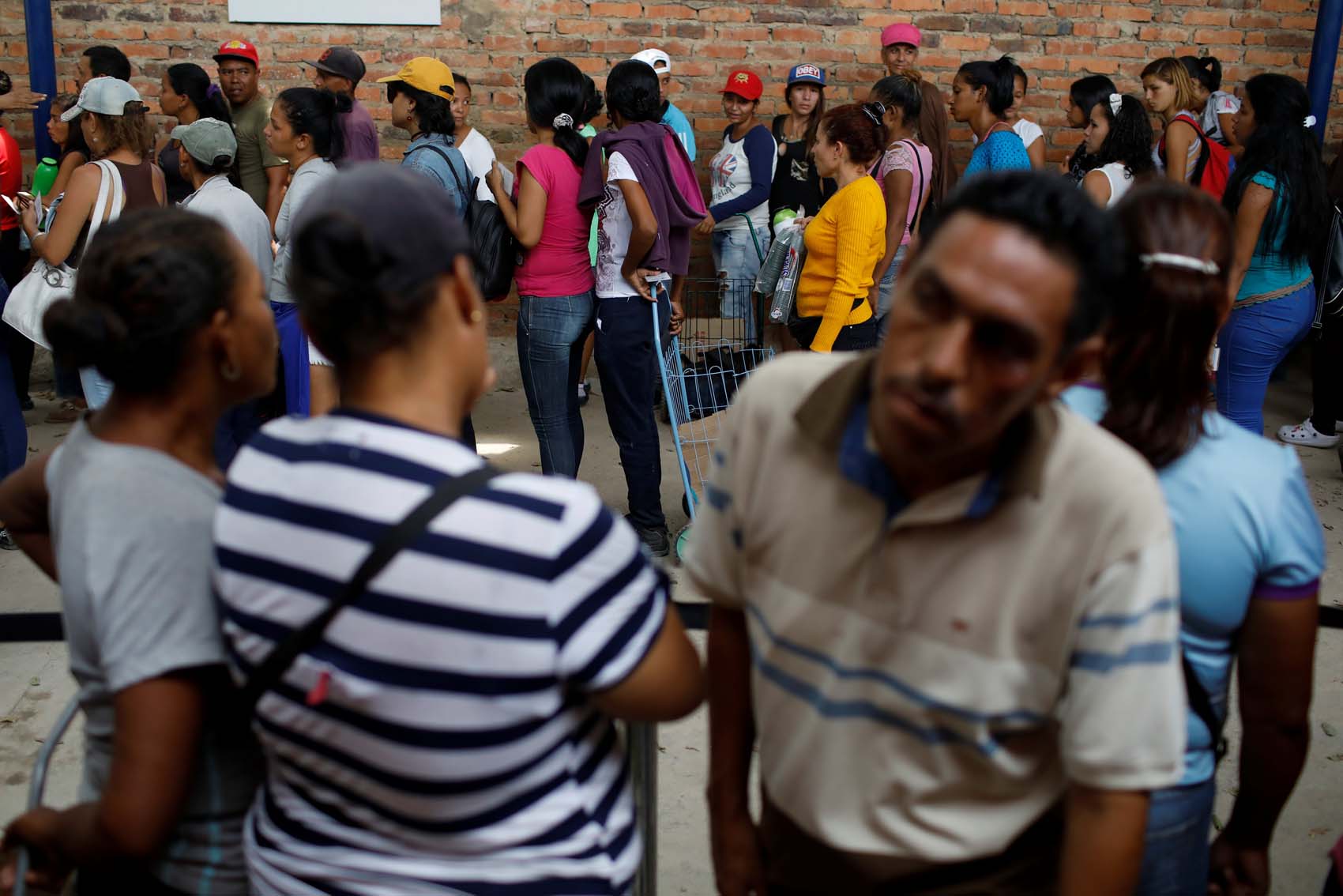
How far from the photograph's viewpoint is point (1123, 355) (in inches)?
58.2

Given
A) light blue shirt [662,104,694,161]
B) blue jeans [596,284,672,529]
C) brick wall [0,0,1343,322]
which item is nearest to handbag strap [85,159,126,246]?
blue jeans [596,284,672,529]

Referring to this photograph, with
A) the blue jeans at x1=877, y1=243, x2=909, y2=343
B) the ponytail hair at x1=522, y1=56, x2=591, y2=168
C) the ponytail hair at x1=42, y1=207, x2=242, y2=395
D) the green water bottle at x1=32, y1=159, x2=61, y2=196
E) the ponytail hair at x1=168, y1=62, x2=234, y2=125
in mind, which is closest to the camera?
the ponytail hair at x1=42, y1=207, x2=242, y2=395

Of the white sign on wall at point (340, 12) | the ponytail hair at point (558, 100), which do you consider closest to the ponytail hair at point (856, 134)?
the ponytail hair at point (558, 100)

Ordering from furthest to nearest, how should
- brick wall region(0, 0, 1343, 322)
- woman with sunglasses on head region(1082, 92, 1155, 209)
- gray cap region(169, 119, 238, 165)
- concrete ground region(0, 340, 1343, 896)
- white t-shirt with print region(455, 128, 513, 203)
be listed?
brick wall region(0, 0, 1343, 322) < white t-shirt with print region(455, 128, 513, 203) < woman with sunglasses on head region(1082, 92, 1155, 209) < gray cap region(169, 119, 238, 165) < concrete ground region(0, 340, 1343, 896)

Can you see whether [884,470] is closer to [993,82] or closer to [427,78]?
[427,78]

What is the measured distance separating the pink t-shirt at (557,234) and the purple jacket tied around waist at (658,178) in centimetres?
5

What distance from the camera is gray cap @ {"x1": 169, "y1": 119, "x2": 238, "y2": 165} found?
4055 millimetres

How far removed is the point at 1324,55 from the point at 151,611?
25.1ft

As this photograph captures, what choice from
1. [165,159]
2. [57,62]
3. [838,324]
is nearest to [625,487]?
[838,324]

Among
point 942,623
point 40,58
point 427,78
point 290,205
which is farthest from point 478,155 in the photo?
point 942,623

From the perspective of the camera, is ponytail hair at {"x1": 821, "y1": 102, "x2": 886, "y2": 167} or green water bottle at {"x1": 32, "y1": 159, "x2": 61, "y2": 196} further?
green water bottle at {"x1": 32, "y1": 159, "x2": 61, "y2": 196}

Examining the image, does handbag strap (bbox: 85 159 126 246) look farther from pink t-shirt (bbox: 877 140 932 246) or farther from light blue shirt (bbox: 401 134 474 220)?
pink t-shirt (bbox: 877 140 932 246)

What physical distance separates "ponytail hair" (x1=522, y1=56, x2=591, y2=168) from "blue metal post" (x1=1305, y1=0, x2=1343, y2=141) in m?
5.02

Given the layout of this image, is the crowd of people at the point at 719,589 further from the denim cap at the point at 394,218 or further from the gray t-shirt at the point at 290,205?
the gray t-shirt at the point at 290,205
